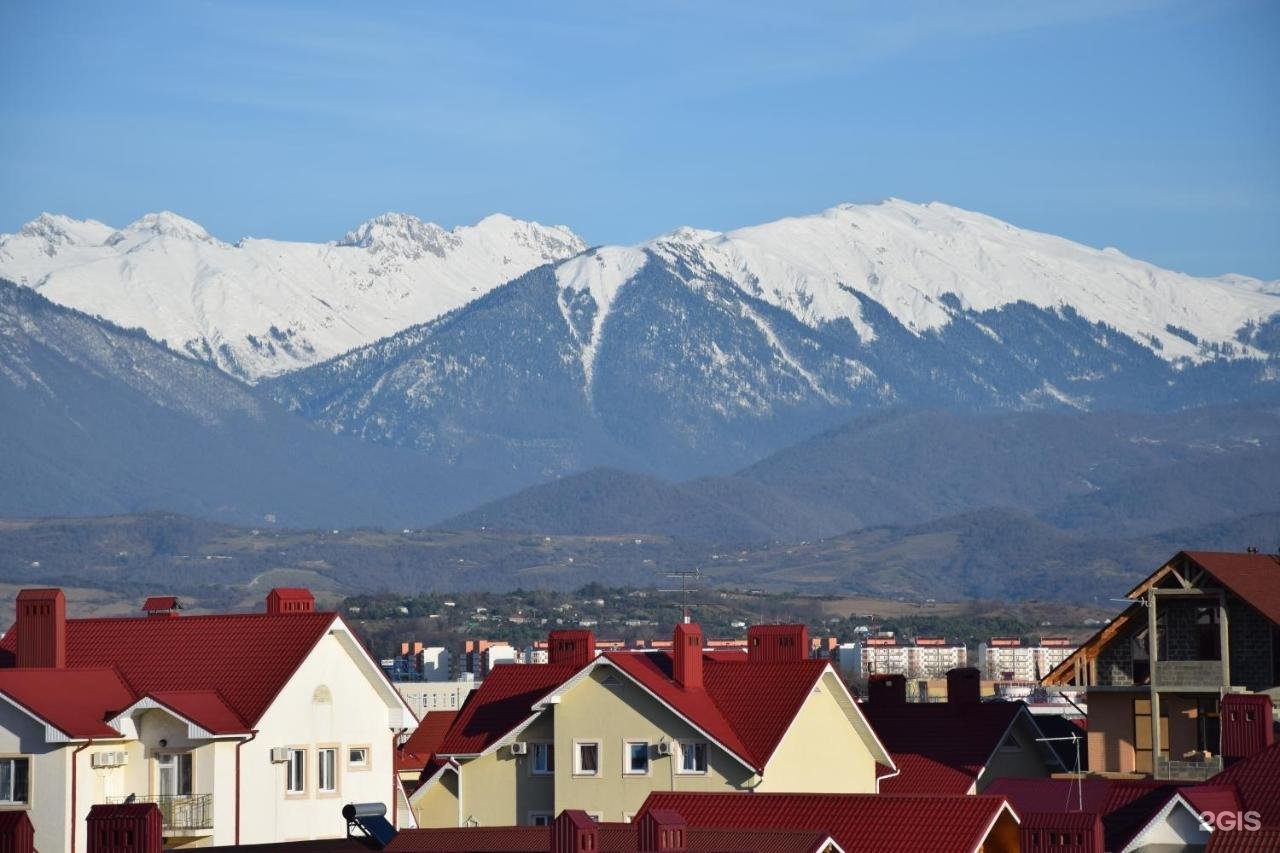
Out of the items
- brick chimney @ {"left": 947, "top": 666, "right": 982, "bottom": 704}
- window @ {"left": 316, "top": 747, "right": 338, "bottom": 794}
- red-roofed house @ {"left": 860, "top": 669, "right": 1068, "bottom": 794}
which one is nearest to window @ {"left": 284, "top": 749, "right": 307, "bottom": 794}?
window @ {"left": 316, "top": 747, "right": 338, "bottom": 794}

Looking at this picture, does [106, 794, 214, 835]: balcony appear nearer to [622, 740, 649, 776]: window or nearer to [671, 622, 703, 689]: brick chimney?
[622, 740, 649, 776]: window

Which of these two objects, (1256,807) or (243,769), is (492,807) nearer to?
(243,769)

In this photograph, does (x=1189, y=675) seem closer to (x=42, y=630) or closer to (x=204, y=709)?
(x=204, y=709)

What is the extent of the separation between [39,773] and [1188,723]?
21.9 meters

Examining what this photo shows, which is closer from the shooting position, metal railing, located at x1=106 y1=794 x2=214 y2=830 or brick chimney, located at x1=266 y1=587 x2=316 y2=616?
metal railing, located at x1=106 y1=794 x2=214 y2=830

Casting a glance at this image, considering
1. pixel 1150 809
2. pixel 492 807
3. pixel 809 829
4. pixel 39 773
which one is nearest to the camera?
pixel 809 829

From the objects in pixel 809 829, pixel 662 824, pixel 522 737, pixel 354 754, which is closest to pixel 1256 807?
pixel 809 829

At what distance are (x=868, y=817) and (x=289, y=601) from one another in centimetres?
1706

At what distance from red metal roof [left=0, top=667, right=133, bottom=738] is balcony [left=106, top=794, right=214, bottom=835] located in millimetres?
1119

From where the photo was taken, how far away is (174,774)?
147 ft

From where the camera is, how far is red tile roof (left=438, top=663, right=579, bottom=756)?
183ft

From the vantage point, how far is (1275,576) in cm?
5669

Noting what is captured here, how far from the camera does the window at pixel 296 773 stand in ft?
151

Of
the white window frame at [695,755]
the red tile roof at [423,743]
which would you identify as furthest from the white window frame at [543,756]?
the red tile roof at [423,743]
